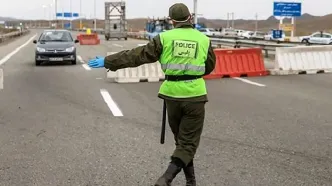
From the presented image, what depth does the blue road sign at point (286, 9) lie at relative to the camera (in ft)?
125

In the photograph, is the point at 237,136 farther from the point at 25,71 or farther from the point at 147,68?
the point at 25,71

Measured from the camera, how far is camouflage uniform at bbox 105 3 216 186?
4.64 metres

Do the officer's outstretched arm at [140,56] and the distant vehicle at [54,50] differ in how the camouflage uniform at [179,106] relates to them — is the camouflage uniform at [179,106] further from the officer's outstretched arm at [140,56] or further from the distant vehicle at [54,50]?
the distant vehicle at [54,50]

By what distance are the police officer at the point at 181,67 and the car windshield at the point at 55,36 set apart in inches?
726

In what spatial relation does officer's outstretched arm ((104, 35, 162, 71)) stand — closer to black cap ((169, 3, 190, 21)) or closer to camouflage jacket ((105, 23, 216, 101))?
camouflage jacket ((105, 23, 216, 101))

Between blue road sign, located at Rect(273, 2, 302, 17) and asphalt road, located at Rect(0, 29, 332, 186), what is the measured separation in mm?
25547

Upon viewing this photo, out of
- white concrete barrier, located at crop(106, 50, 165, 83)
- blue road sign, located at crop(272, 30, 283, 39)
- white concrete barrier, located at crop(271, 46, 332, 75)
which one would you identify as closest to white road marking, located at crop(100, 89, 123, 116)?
white concrete barrier, located at crop(106, 50, 165, 83)

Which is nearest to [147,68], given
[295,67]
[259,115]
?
[295,67]

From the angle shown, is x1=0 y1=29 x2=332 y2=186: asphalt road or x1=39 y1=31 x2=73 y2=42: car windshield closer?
x1=0 y1=29 x2=332 y2=186: asphalt road

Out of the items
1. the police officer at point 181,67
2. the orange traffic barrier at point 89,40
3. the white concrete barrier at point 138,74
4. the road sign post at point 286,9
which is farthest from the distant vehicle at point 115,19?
the police officer at point 181,67

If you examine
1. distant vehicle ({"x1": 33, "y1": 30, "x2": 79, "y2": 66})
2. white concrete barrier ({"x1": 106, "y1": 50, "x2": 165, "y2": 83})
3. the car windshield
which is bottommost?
white concrete barrier ({"x1": 106, "y1": 50, "x2": 165, "y2": 83})

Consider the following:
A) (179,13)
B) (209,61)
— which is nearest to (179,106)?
(209,61)

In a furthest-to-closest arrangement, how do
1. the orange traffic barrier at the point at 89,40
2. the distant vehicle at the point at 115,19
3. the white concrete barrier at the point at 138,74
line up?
the distant vehicle at the point at 115,19 < the orange traffic barrier at the point at 89,40 < the white concrete barrier at the point at 138,74

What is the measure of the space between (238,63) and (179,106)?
12481mm
